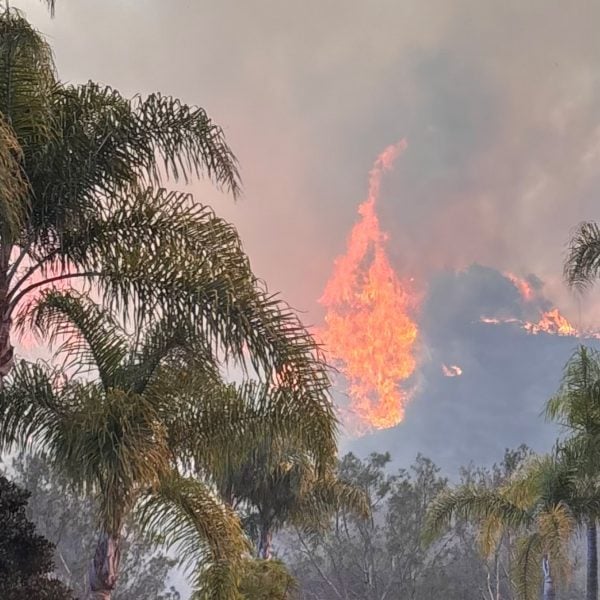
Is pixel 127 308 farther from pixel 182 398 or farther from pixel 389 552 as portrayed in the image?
pixel 389 552

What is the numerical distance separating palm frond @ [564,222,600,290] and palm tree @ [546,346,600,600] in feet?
6.23

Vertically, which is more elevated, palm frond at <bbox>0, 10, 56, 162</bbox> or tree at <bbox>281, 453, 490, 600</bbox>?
tree at <bbox>281, 453, 490, 600</bbox>

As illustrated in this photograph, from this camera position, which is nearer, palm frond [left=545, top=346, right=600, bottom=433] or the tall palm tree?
the tall palm tree

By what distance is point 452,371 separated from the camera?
Answer: 8200cm

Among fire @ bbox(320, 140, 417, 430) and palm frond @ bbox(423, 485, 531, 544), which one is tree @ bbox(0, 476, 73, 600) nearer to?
palm frond @ bbox(423, 485, 531, 544)

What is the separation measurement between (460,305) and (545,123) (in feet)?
137

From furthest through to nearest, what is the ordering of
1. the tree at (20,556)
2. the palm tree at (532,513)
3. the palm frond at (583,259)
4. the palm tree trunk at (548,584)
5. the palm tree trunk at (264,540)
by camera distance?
the palm tree trunk at (264,540), the palm tree trunk at (548,584), the palm tree at (532,513), the palm frond at (583,259), the tree at (20,556)

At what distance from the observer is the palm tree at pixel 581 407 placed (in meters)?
8.63

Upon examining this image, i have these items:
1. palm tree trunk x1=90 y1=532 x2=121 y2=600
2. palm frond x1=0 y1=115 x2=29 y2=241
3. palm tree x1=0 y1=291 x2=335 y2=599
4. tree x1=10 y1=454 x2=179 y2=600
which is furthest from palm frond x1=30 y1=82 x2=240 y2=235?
tree x1=10 y1=454 x2=179 y2=600

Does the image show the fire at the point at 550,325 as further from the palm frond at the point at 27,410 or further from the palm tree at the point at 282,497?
the palm frond at the point at 27,410

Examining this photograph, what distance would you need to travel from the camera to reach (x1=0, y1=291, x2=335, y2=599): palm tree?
5305 millimetres

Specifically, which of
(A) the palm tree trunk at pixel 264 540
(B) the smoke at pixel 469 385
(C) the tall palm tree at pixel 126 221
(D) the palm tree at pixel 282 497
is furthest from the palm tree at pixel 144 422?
(B) the smoke at pixel 469 385

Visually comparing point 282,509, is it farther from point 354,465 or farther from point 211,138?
point 354,465

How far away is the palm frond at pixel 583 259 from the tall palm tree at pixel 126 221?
11.4 feet
